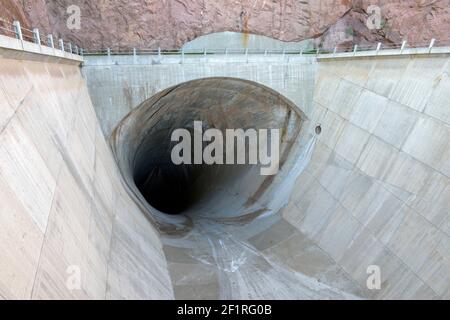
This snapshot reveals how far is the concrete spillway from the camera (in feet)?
16.9

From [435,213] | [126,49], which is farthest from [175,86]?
[435,213]

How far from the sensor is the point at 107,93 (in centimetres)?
1187

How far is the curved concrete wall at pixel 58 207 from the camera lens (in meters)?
4.14

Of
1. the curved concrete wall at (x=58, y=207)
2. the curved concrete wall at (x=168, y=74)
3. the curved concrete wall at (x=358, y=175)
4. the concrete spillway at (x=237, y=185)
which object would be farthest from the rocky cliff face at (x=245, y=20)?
the curved concrete wall at (x=58, y=207)

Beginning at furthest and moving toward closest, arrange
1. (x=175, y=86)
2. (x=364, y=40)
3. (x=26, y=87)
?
1. (x=364, y=40)
2. (x=175, y=86)
3. (x=26, y=87)

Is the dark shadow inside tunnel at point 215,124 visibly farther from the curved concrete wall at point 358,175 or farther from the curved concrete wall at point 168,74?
the curved concrete wall at point 358,175

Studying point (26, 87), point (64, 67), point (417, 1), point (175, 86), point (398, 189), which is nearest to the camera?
point (26, 87)

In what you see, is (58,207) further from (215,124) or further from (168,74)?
(215,124)

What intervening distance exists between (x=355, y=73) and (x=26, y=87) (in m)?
10.7

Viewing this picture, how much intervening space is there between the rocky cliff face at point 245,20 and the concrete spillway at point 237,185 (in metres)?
1.86

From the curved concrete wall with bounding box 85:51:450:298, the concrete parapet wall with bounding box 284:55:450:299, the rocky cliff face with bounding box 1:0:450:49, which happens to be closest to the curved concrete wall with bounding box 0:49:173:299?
the curved concrete wall with bounding box 85:51:450:298

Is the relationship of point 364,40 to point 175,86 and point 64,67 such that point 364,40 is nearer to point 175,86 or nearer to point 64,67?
point 175,86

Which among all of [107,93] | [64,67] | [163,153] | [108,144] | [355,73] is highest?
[355,73]

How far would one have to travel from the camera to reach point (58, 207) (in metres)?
5.40
